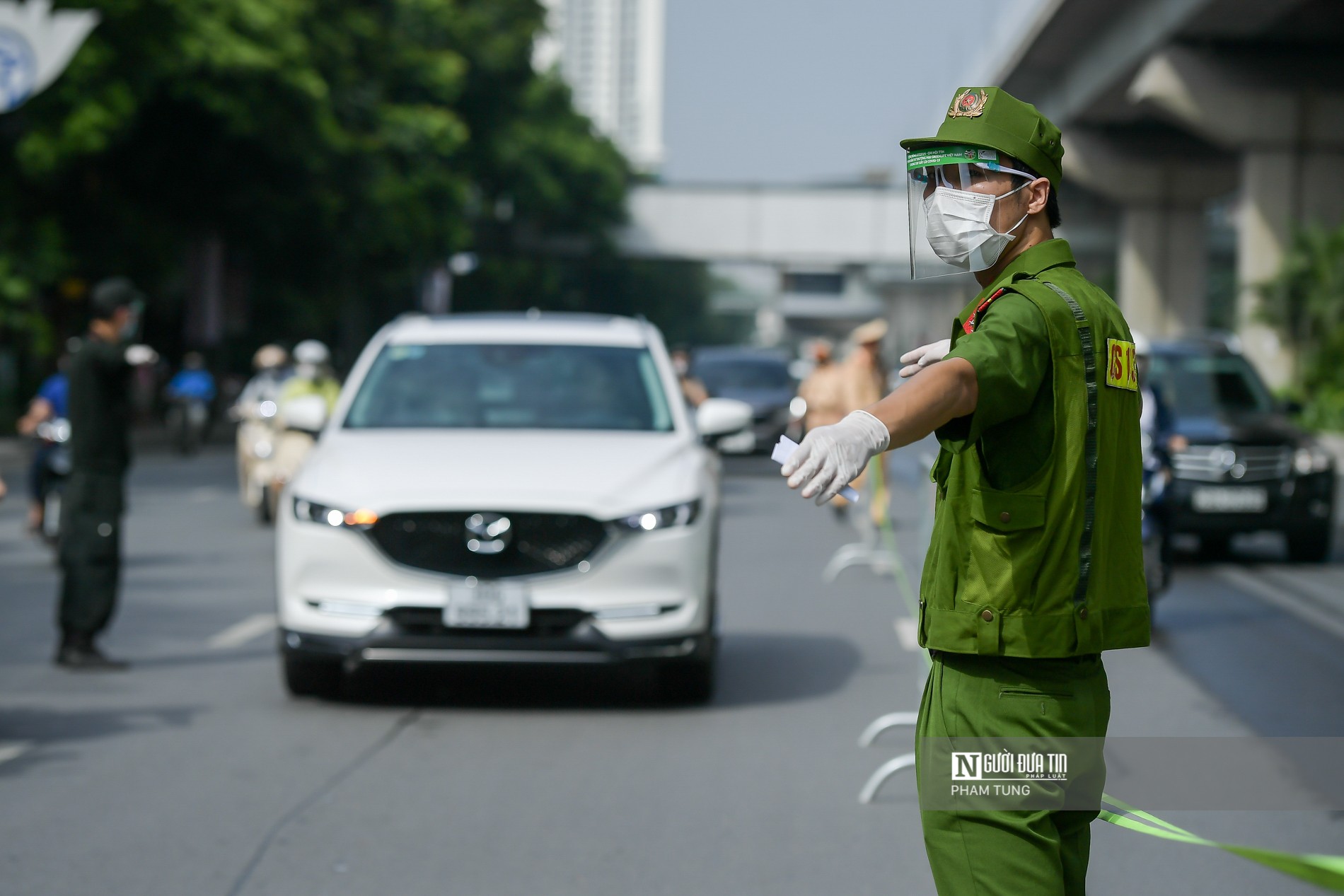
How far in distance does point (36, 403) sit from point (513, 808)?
29.7 feet

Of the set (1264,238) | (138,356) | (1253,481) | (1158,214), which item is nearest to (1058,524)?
(138,356)

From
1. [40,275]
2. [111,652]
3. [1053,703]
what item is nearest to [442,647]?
[111,652]

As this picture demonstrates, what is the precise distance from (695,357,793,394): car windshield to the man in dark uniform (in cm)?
2104

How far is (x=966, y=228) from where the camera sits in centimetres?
313

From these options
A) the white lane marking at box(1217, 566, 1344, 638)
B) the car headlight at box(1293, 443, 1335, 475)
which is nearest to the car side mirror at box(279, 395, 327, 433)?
the white lane marking at box(1217, 566, 1344, 638)

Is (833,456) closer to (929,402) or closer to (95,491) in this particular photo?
(929,402)

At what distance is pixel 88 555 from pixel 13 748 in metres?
Result: 2.10

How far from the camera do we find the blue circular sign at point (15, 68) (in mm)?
22047

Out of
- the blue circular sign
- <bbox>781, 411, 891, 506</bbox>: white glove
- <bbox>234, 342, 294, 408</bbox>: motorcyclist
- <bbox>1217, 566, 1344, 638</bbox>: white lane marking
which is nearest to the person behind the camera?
<bbox>781, 411, 891, 506</bbox>: white glove

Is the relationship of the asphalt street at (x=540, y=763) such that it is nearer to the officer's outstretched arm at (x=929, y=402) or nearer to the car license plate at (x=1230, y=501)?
the car license plate at (x=1230, y=501)

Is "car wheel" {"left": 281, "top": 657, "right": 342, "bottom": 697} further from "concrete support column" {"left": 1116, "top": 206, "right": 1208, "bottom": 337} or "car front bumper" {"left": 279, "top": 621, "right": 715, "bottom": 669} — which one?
"concrete support column" {"left": 1116, "top": 206, "right": 1208, "bottom": 337}

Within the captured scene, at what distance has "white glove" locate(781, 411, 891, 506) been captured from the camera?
2.65 m

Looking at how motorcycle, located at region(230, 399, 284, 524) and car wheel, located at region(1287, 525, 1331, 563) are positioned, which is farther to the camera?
motorcycle, located at region(230, 399, 284, 524)

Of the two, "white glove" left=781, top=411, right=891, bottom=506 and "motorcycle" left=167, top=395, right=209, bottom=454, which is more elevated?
"white glove" left=781, top=411, right=891, bottom=506
